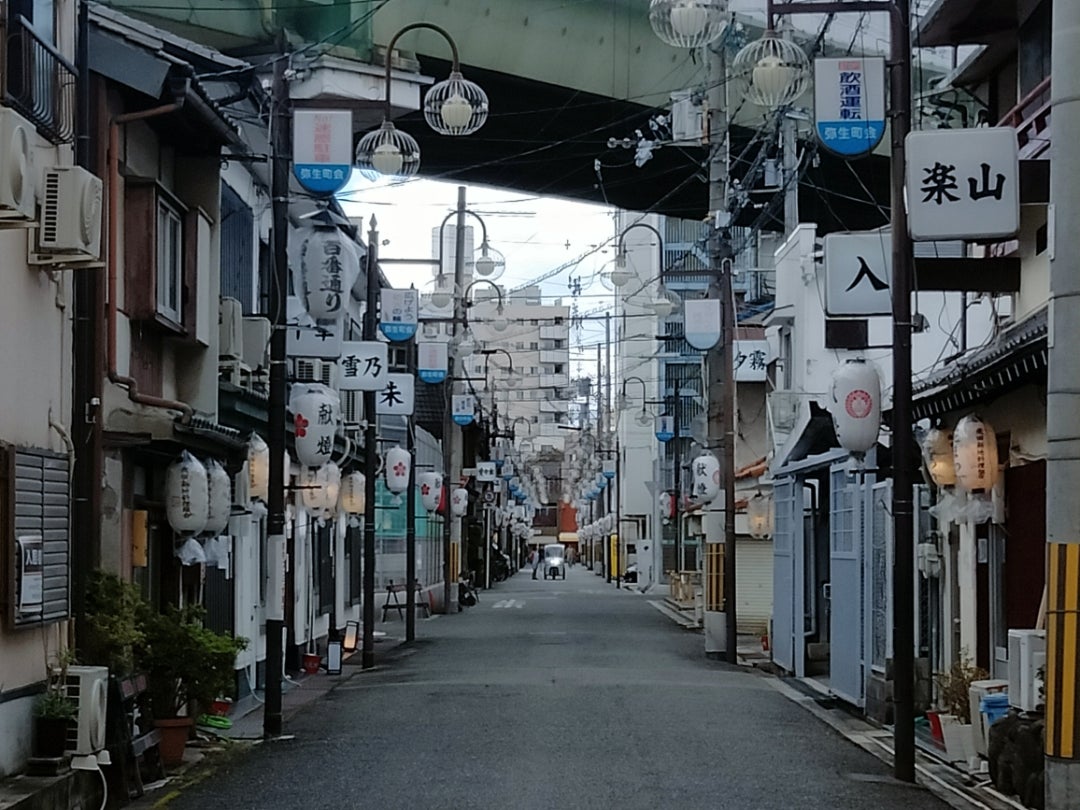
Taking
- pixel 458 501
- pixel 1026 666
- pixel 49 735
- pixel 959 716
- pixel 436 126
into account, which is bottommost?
pixel 959 716

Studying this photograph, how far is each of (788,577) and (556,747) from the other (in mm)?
13164

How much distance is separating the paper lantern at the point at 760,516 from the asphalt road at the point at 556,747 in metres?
10.3

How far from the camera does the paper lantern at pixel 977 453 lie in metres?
17.9

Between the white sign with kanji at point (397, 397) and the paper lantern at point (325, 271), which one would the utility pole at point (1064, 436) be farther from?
the white sign with kanji at point (397, 397)

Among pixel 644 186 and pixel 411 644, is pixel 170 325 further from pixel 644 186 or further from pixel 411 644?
pixel 644 186

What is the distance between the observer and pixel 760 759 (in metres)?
17.7

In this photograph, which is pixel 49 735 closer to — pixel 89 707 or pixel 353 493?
pixel 89 707

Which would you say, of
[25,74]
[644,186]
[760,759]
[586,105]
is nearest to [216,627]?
[760,759]

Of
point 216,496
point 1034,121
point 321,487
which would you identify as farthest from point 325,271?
point 1034,121

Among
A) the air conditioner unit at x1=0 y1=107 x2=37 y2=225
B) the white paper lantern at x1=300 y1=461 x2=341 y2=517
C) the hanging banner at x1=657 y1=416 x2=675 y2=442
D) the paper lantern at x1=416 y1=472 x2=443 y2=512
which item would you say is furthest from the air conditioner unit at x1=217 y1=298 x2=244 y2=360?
the hanging banner at x1=657 y1=416 x2=675 y2=442

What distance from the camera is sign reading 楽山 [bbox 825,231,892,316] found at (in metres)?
19.9

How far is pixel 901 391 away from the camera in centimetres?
1670

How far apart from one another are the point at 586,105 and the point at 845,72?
Answer: 54.1 ft

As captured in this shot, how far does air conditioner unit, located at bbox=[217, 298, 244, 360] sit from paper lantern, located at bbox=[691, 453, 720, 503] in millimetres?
19046
